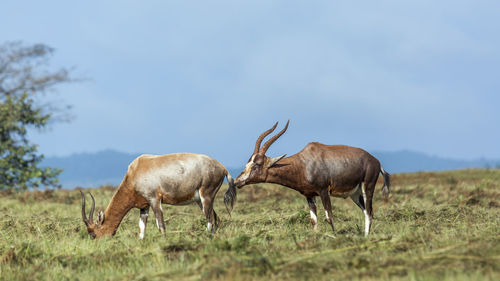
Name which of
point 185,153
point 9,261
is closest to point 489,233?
point 185,153

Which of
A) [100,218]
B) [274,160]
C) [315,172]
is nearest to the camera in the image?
[100,218]

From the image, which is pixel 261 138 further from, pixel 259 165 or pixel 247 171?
pixel 247 171

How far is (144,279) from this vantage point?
5.98 m

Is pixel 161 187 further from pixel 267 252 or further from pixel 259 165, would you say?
pixel 267 252

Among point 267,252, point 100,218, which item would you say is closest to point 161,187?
point 100,218

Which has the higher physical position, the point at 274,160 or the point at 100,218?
the point at 274,160

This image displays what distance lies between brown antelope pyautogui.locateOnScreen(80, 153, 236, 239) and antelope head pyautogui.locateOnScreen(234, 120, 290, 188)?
0.48 meters

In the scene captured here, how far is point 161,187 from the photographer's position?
8.88 metres

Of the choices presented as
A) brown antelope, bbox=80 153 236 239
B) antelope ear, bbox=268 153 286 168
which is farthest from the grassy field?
antelope ear, bbox=268 153 286 168

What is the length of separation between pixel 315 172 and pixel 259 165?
3.11ft

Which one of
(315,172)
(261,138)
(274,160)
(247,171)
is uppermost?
(261,138)

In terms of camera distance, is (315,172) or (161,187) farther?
(315,172)

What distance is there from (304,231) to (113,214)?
3091 mm

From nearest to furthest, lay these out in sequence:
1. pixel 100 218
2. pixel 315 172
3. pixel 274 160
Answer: pixel 100 218 < pixel 315 172 < pixel 274 160
